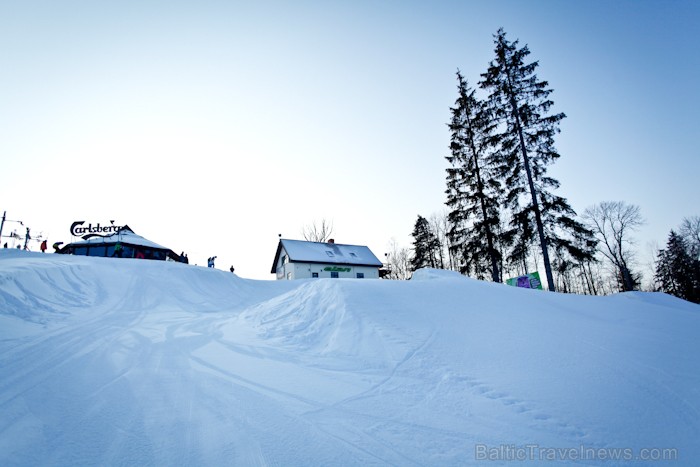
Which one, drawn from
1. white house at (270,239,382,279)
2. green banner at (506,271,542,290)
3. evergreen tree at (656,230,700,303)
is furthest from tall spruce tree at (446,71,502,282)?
evergreen tree at (656,230,700,303)

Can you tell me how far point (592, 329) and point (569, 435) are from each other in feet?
12.5

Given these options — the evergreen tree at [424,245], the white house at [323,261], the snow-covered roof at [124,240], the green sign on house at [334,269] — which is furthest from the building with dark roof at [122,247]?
the evergreen tree at [424,245]

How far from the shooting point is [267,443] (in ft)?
8.93

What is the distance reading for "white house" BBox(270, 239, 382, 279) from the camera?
3062 centimetres

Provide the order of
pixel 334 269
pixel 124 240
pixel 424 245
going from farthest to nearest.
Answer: pixel 424 245
pixel 124 240
pixel 334 269

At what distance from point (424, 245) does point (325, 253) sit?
14.8 metres

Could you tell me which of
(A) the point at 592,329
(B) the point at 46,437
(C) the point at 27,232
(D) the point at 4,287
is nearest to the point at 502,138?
(A) the point at 592,329

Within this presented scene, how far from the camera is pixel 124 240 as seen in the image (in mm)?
32500

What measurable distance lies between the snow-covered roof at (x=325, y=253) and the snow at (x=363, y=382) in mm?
22946

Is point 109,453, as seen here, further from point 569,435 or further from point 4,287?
point 4,287

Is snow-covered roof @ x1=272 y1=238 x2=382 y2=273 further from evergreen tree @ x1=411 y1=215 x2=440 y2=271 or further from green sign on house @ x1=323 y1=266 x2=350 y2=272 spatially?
evergreen tree @ x1=411 y1=215 x2=440 y2=271

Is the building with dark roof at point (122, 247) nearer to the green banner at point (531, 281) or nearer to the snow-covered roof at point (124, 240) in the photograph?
the snow-covered roof at point (124, 240)

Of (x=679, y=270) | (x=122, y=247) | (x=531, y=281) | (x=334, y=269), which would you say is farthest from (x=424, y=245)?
(x=122, y=247)

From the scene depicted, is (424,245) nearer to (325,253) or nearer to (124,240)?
(325,253)
